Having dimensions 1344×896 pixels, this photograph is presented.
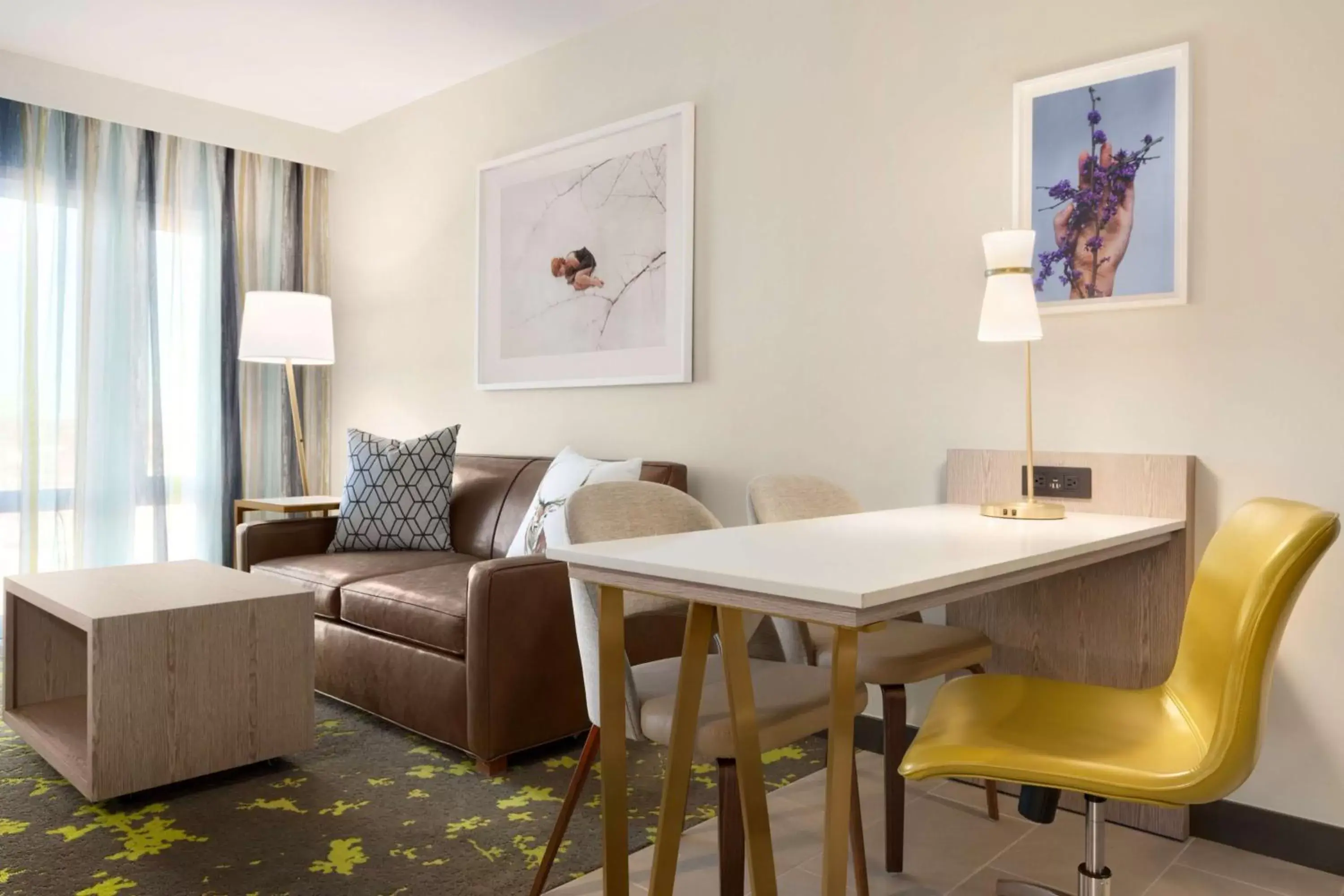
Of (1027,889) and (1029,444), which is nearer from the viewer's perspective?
(1027,889)

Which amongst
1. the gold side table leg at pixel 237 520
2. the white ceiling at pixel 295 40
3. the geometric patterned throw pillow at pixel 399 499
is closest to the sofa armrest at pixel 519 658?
the geometric patterned throw pillow at pixel 399 499

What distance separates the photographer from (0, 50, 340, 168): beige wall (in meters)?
4.00

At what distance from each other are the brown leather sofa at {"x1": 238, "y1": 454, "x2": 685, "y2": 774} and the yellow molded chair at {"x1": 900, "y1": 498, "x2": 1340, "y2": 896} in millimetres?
1235

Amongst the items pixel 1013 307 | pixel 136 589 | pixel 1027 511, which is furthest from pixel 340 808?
pixel 1013 307

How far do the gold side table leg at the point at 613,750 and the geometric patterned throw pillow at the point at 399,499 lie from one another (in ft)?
7.45

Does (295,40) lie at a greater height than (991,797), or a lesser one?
greater

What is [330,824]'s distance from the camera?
2232mm

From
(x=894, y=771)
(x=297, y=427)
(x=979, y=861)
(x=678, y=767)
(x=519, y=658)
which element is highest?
(x=297, y=427)

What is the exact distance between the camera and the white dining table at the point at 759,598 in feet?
4.03

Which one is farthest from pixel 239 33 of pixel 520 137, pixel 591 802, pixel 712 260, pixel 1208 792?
pixel 1208 792

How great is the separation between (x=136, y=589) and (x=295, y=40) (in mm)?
2307

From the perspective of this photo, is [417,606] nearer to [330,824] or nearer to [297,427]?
[330,824]

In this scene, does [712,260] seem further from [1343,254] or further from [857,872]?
[857,872]

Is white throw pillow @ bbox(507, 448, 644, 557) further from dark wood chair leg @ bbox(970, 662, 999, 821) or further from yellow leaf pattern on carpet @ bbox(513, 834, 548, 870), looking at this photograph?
dark wood chair leg @ bbox(970, 662, 999, 821)
